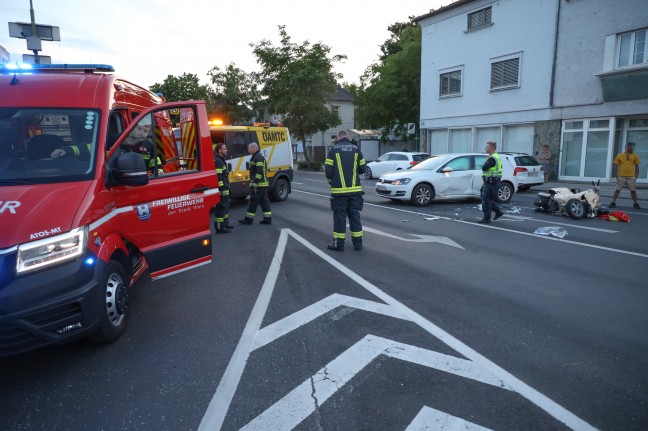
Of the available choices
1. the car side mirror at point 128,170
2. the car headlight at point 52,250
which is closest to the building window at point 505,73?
the car side mirror at point 128,170

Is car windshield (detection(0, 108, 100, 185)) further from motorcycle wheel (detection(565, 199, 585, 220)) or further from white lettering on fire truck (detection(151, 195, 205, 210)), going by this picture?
motorcycle wheel (detection(565, 199, 585, 220))

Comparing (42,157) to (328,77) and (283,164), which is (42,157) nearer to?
(283,164)

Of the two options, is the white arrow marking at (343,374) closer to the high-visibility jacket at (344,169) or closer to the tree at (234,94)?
the high-visibility jacket at (344,169)

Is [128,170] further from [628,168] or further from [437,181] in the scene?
[628,168]

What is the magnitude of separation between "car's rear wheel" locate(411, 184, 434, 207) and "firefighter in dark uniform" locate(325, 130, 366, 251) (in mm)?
5592

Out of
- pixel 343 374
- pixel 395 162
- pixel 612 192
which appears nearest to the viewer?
pixel 343 374

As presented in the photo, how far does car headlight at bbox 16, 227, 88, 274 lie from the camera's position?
296cm

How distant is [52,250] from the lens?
3.10 m

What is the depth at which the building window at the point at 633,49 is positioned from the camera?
52.6ft

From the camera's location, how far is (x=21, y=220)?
304 cm

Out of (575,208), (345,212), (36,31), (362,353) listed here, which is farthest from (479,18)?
(362,353)

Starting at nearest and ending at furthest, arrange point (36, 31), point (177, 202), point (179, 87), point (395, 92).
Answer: point (177, 202)
point (36, 31)
point (395, 92)
point (179, 87)

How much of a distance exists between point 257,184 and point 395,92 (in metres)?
22.4

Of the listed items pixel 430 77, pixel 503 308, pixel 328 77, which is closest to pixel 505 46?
pixel 430 77
